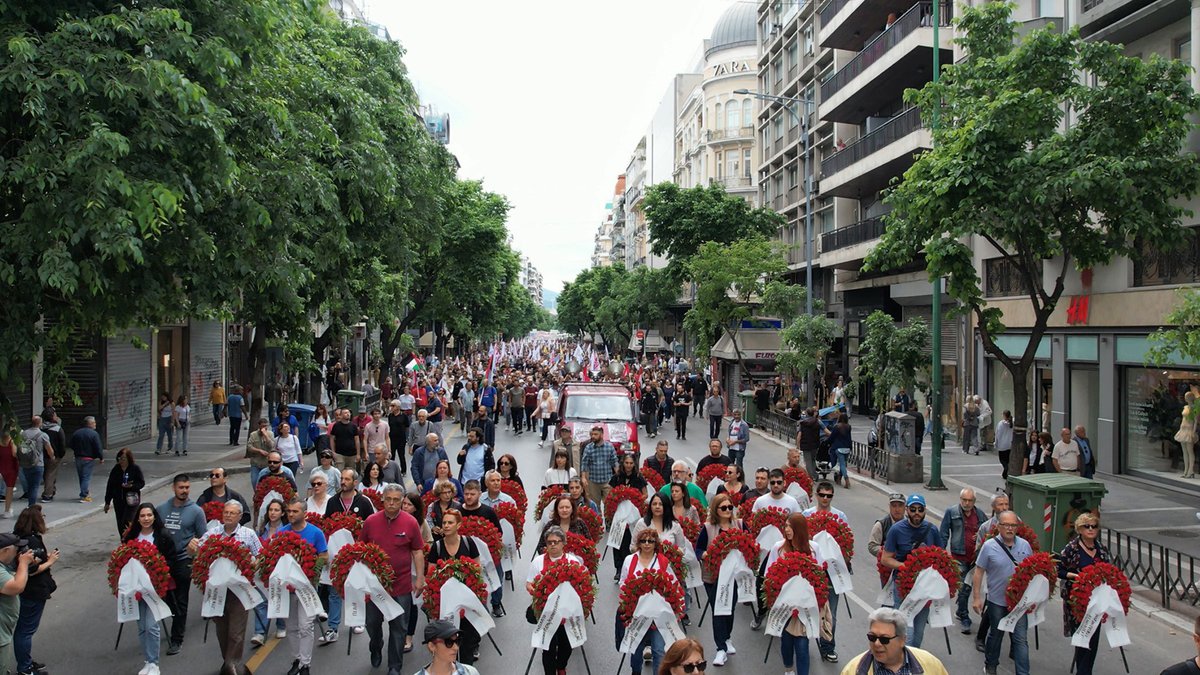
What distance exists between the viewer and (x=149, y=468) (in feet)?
70.2

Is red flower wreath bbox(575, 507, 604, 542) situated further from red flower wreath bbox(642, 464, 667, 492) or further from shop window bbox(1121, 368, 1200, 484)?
shop window bbox(1121, 368, 1200, 484)

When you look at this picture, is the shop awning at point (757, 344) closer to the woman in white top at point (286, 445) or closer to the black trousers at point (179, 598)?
the woman in white top at point (286, 445)

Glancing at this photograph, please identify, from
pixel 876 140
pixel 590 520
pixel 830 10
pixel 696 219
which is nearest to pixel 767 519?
pixel 590 520

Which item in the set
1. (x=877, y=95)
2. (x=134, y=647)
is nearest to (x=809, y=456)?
(x=134, y=647)

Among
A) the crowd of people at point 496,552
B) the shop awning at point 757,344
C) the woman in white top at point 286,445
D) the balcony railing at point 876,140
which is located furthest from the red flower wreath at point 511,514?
the shop awning at point 757,344

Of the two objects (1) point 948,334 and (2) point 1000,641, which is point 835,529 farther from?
(1) point 948,334

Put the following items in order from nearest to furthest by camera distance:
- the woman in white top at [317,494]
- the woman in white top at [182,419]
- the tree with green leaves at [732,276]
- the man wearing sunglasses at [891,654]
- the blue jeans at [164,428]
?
the man wearing sunglasses at [891,654], the woman in white top at [317,494], the woman in white top at [182,419], the blue jeans at [164,428], the tree with green leaves at [732,276]

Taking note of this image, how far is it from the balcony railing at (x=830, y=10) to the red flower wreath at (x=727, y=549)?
31.7m

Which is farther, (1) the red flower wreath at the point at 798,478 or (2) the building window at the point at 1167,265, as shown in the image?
(2) the building window at the point at 1167,265

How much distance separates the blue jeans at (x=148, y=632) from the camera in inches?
309

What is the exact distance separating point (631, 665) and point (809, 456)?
11993mm

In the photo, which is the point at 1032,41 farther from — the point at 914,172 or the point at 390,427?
the point at 390,427

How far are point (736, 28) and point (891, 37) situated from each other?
45239 mm

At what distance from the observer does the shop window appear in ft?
61.0
